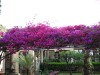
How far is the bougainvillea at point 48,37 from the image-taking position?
38.3ft

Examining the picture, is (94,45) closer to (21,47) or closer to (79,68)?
(21,47)

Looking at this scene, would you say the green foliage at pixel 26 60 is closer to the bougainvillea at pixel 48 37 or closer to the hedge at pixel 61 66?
the hedge at pixel 61 66

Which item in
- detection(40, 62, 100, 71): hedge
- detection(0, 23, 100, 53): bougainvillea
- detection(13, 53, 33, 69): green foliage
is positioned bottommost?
detection(40, 62, 100, 71): hedge

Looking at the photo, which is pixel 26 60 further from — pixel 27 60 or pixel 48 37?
pixel 48 37

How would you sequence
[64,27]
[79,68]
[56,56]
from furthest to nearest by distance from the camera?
[56,56] < [79,68] < [64,27]

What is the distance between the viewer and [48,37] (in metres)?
12.1

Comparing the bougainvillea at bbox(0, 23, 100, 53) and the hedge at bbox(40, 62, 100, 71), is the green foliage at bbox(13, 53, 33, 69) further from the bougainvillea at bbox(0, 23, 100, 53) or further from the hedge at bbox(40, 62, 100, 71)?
the bougainvillea at bbox(0, 23, 100, 53)

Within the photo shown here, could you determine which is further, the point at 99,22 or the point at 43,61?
the point at 43,61

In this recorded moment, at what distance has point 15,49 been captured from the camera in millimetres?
12906

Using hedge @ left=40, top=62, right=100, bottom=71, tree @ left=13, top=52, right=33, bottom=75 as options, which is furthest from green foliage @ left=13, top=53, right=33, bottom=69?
hedge @ left=40, top=62, right=100, bottom=71

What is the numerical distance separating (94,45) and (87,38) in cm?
39

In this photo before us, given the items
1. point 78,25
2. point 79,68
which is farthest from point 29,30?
point 79,68

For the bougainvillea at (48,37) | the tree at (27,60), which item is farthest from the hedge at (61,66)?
the bougainvillea at (48,37)

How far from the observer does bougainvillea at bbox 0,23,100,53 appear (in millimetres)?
11664
